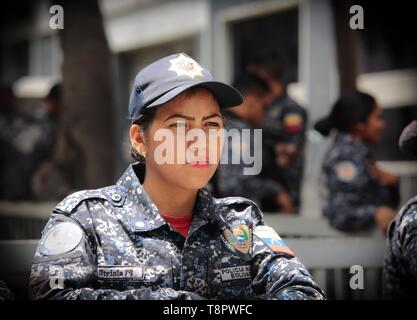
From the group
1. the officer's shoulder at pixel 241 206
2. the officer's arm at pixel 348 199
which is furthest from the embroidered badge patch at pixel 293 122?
the officer's shoulder at pixel 241 206

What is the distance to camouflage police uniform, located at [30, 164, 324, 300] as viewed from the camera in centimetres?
142

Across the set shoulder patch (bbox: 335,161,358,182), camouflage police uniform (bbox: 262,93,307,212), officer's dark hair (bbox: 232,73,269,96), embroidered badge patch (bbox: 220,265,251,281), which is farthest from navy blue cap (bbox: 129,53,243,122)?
camouflage police uniform (bbox: 262,93,307,212)

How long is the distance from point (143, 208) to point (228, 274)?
24 cm

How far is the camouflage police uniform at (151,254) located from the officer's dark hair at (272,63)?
7.54 feet

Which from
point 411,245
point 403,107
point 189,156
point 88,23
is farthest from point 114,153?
point 189,156

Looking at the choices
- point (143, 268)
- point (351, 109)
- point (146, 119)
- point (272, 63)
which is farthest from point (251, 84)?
point (143, 268)

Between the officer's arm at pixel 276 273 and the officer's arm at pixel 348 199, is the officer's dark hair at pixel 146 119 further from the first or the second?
the officer's arm at pixel 348 199

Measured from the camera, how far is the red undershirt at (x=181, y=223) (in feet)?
5.15

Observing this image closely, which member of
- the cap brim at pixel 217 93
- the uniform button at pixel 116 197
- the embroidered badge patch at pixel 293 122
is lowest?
the uniform button at pixel 116 197

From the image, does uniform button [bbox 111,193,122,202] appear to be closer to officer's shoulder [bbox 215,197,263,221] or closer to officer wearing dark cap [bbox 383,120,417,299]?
officer's shoulder [bbox 215,197,263,221]

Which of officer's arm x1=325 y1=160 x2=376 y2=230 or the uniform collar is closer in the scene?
the uniform collar

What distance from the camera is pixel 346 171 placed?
129 inches

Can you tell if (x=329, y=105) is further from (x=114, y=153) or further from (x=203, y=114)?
(x=203, y=114)
